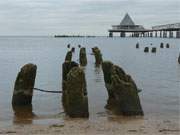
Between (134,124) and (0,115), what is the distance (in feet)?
20.7

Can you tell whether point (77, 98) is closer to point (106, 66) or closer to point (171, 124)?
point (171, 124)

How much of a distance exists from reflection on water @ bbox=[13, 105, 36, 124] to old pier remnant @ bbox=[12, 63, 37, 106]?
242mm

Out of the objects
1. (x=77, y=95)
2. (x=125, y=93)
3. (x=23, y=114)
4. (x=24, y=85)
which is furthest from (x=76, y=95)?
(x=24, y=85)

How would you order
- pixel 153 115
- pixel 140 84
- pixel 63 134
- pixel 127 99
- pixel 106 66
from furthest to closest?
1. pixel 140 84
2. pixel 106 66
3. pixel 153 115
4. pixel 127 99
5. pixel 63 134

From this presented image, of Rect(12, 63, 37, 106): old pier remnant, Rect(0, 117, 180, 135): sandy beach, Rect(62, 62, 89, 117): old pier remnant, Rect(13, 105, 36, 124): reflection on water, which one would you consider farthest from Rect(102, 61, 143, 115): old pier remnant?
Rect(12, 63, 37, 106): old pier remnant

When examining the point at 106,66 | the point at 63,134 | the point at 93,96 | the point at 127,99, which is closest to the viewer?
the point at 63,134

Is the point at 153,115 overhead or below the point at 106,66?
below

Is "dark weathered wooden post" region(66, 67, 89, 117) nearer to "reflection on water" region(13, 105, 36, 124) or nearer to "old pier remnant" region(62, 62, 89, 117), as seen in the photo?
"old pier remnant" region(62, 62, 89, 117)

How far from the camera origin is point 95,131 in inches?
636

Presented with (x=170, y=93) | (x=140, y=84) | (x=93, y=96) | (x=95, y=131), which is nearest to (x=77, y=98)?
(x=95, y=131)

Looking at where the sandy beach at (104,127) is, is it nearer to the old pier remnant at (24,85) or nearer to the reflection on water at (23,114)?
the reflection on water at (23,114)

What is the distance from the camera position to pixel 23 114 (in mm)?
21531

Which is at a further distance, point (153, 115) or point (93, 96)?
point (93, 96)

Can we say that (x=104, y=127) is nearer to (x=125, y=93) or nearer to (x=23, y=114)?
(x=125, y=93)
